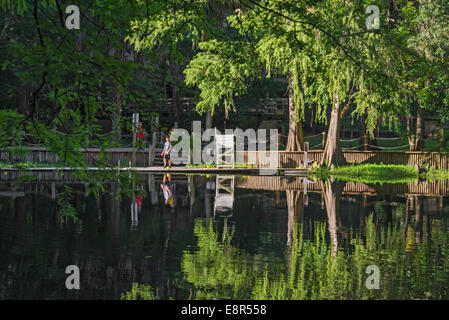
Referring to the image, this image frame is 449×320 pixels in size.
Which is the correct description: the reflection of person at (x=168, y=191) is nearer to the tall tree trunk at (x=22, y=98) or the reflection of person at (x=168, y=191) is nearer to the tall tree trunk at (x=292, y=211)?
the tall tree trunk at (x=292, y=211)

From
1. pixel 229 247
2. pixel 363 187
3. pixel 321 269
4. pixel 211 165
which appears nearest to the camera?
pixel 321 269

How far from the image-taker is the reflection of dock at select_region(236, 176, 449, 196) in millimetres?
24594

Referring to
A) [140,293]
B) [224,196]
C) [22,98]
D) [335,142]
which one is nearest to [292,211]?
[224,196]

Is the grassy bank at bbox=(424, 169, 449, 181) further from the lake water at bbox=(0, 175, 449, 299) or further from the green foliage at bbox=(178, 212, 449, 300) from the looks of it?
the green foliage at bbox=(178, 212, 449, 300)

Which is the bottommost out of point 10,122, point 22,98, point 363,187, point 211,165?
point 363,187

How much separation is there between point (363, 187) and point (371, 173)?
22.2ft

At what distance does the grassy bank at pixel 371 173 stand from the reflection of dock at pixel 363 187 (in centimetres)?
270

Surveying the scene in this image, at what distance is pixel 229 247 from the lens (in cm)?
1178

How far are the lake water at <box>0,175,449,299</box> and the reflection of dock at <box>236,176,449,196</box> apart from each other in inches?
105

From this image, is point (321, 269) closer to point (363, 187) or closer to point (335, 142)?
point (363, 187)

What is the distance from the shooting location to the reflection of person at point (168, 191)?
65.7ft

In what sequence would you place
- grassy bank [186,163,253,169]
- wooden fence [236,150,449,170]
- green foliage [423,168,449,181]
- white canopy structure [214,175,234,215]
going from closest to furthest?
white canopy structure [214,175,234,215], green foliage [423,168,449,181], wooden fence [236,150,449,170], grassy bank [186,163,253,169]

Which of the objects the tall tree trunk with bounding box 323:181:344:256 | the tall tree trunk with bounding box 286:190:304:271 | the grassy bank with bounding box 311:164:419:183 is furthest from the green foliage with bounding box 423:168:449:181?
the tall tree trunk with bounding box 286:190:304:271
